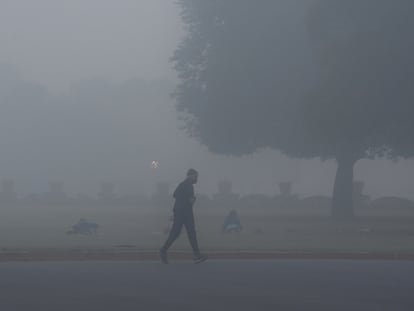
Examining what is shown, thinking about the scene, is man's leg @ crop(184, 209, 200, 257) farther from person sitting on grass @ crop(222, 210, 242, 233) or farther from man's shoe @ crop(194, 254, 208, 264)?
person sitting on grass @ crop(222, 210, 242, 233)

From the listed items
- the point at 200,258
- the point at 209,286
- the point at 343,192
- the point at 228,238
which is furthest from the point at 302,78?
the point at 209,286

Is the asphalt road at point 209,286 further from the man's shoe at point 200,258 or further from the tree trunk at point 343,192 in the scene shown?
the tree trunk at point 343,192

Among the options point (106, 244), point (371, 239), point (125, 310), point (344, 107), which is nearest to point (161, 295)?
point (125, 310)

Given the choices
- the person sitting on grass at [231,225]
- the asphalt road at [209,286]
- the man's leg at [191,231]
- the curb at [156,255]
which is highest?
the person sitting on grass at [231,225]

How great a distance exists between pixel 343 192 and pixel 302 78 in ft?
23.6

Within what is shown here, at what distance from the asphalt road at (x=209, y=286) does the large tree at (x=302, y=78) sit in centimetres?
1919

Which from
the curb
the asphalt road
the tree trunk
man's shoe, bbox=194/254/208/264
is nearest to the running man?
man's shoe, bbox=194/254/208/264

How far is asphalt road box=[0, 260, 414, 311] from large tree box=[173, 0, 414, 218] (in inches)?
756

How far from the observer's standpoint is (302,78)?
144 feet

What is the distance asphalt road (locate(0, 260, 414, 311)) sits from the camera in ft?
42.7

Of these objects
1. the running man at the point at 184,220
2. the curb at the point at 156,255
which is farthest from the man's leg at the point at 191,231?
the curb at the point at 156,255

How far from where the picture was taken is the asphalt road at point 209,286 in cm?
1302

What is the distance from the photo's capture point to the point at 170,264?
62.2ft

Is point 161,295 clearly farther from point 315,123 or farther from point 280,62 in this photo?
point 280,62
